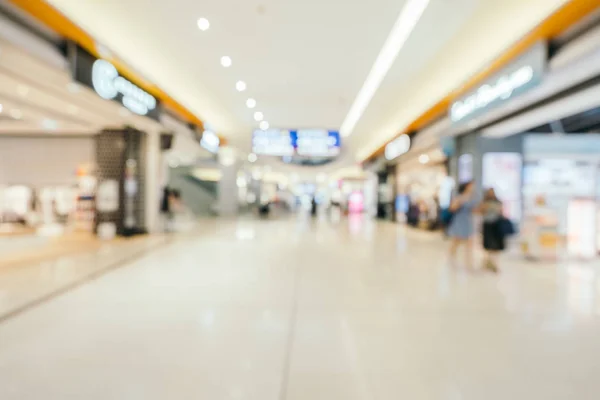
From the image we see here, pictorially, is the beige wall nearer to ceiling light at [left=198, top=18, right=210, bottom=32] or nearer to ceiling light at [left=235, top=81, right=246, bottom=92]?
ceiling light at [left=235, top=81, right=246, bottom=92]

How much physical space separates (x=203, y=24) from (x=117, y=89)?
161 cm

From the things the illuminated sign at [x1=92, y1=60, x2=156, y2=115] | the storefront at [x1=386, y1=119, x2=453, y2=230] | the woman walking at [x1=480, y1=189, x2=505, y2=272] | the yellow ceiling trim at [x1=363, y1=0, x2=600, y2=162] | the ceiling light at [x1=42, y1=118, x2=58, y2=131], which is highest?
the ceiling light at [x1=42, y1=118, x2=58, y2=131]

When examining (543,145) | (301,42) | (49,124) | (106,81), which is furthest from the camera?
(49,124)

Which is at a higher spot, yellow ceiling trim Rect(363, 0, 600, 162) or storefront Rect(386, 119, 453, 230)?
yellow ceiling trim Rect(363, 0, 600, 162)

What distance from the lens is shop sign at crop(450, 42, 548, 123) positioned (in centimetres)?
414

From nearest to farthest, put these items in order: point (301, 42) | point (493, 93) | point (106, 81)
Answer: point (493, 93), point (106, 81), point (301, 42)

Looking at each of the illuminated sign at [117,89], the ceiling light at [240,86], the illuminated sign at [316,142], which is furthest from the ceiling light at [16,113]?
the illuminated sign at [316,142]

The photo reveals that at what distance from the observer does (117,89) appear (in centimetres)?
560

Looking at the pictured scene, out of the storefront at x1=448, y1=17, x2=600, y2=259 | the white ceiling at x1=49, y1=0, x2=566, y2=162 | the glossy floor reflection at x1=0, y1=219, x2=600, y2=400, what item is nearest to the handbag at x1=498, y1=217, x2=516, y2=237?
the glossy floor reflection at x1=0, y1=219, x2=600, y2=400

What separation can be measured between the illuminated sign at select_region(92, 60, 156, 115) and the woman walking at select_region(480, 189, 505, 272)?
579cm

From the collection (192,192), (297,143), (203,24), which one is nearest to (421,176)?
(297,143)

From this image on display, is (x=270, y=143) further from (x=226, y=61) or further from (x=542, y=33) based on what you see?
(x=542, y=33)

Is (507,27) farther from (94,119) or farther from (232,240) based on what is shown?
(94,119)

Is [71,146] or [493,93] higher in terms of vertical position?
[71,146]
